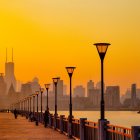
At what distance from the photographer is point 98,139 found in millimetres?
22469

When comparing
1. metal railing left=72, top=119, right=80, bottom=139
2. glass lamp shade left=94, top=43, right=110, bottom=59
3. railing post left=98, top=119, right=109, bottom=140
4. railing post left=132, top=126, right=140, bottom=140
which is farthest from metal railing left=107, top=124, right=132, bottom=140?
metal railing left=72, top=119, right=80, bottom=139

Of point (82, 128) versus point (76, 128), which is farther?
point (76, 128)

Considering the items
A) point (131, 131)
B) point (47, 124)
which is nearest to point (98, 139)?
point (131, 131)

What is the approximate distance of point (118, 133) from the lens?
19.5 metres

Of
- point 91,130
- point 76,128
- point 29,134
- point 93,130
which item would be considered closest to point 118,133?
point 93,130

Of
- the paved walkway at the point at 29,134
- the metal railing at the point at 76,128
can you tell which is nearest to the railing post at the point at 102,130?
the metal railing at the point at 76,128

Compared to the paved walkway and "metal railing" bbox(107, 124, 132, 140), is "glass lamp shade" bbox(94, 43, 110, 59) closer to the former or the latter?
"metal railing" bbox(107, 124, 132, 140)

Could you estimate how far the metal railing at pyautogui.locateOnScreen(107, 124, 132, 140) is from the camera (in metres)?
18.2

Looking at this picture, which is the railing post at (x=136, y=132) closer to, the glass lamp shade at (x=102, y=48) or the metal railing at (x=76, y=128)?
the glass lamp shade at (x=102, y=48)

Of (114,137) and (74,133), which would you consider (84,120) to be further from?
(114,137)

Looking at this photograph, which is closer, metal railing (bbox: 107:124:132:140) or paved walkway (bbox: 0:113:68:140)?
metal railing (bbox: 107:124:132:140)

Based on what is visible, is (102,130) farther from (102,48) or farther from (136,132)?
(136,132)

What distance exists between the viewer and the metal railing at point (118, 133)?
59.6 feet

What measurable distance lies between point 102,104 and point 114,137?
2811 mm
